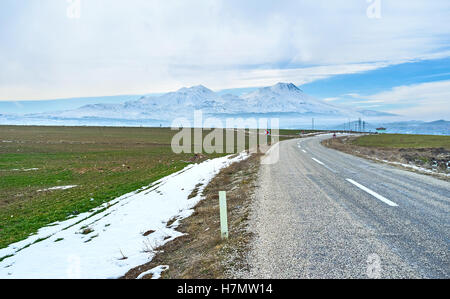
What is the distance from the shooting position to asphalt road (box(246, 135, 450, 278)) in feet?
12.7

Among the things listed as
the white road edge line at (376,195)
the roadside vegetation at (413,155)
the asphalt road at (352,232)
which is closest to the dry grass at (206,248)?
the asphalt road at (352,232)

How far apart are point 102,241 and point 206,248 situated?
430 centimetres

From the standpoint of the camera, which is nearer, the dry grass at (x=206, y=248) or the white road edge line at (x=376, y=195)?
the dry grass at (x=206, y=248)

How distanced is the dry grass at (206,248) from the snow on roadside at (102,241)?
16.3 inches

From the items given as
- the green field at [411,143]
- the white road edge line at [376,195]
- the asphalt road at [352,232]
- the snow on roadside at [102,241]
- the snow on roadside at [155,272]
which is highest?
the green field at [411,143]

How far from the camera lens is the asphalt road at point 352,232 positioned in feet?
12.7

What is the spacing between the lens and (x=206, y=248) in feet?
17.7

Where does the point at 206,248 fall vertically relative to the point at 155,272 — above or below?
above

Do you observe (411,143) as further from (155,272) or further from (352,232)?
(155,272)

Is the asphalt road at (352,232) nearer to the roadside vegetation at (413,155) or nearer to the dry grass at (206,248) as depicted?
the dry grass at (206,248)

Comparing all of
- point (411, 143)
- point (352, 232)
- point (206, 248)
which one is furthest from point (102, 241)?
point (411, 143)

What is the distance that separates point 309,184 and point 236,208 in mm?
3876
